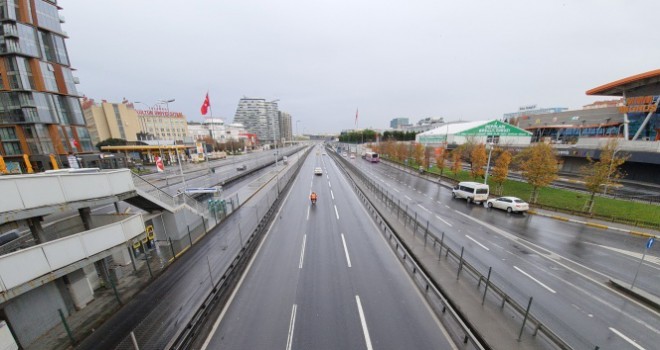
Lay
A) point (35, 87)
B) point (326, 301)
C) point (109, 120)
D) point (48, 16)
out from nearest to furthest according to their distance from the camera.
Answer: point (326, 301)
point (35, 87)
point (48, 16)
point (109, 120)

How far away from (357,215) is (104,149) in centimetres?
8270

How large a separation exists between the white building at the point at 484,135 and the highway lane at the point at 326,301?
19.0m

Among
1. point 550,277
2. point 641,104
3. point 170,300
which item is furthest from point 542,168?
point 641,104

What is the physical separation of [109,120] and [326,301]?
115 meters

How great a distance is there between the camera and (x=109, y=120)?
83938 mm

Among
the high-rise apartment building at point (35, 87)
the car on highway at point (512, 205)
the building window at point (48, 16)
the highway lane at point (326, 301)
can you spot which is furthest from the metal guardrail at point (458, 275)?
the building window at point (48, 16)

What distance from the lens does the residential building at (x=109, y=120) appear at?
271ft

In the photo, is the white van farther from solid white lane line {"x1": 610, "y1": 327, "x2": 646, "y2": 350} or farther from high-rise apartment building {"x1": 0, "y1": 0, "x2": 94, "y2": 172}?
high-rise apartment building {"x1": 0, "y1": 0, "x2": 94, "y2": 172}

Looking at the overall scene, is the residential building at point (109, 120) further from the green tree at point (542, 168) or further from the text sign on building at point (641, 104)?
the text sign on building at point (641, 104)

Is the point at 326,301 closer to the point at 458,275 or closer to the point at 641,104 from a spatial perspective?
the point at 458,275

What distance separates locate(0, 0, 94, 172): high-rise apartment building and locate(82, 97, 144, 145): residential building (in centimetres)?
5650

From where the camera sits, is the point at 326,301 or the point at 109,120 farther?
the point at 109,120

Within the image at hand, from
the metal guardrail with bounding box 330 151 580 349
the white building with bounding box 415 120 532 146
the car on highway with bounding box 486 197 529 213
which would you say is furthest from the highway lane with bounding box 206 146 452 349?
the white building with bounding box 415 120 532 146

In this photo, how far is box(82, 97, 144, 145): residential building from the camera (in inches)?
3253
